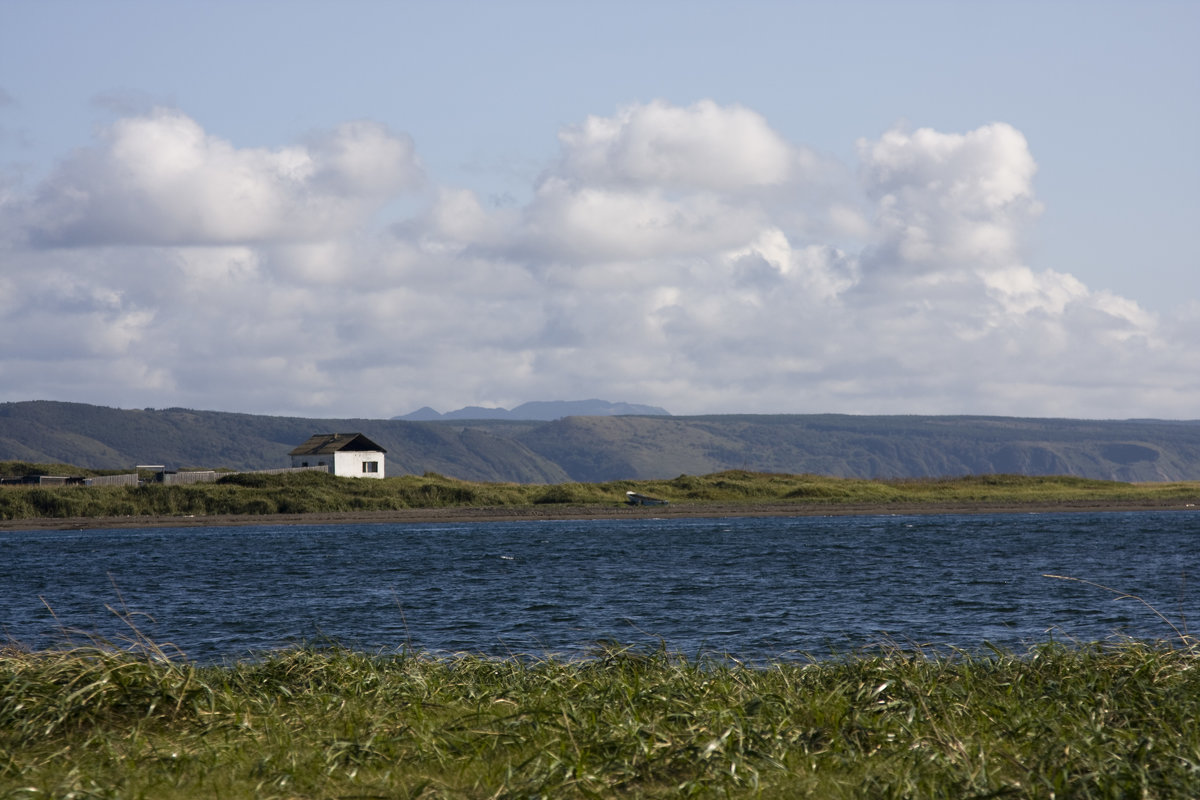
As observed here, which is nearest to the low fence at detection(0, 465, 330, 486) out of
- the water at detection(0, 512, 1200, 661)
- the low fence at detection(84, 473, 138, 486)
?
the low fence at detection(84, 473, 138, 486)

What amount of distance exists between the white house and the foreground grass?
318ft

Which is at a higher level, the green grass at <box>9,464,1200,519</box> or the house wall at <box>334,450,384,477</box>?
the house wall at <box>334,450,384,477</box>

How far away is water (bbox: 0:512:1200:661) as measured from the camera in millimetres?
23391

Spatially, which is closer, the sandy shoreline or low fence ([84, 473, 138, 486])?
the sandy shoreline

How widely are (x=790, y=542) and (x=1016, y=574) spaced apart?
21.2 meters

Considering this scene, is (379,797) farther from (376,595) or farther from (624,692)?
(376,595)

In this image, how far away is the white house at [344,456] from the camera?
352 feet

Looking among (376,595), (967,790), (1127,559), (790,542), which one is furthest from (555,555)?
(967,790)

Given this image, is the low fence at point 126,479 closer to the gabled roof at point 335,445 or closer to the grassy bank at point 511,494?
the gabled roof at point 335,445

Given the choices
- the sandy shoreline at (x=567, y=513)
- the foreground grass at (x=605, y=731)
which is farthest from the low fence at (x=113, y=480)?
the foreground grass at (x=605, y=731)

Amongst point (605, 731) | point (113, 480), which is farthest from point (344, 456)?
point (605, 731)

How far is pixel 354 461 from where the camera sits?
109 m

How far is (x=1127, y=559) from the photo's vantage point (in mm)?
46000

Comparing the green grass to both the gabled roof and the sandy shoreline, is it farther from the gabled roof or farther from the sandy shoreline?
the gabled roof
